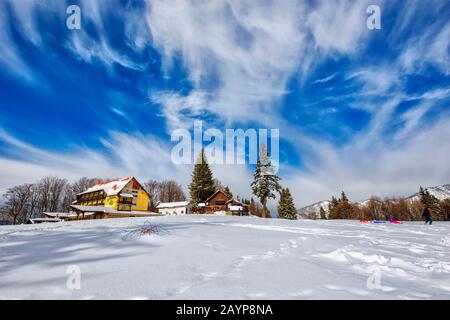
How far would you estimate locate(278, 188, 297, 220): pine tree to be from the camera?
207 ft

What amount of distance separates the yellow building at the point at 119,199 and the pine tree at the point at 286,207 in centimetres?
3597

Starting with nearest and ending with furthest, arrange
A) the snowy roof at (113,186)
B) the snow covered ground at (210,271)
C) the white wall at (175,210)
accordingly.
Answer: the snow covered ground at (210,271), the snowy roof at (113,186), the white wall at (175,210)

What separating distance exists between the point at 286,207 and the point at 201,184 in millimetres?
28578

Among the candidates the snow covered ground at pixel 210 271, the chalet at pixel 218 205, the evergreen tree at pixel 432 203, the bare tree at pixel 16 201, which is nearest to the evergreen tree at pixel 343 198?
the evergreen tree at pixel 432 203

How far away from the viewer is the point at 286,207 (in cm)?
6391

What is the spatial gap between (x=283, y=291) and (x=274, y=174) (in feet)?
124

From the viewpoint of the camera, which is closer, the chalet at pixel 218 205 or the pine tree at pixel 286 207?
the chalet at pixel 218 205

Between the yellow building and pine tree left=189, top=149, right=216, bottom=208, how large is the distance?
10.8 meters

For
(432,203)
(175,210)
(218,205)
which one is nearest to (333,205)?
(432,203)

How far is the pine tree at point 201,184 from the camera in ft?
158

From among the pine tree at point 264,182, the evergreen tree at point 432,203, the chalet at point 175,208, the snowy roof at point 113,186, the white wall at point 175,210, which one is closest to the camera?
the pine tree at point 264,182

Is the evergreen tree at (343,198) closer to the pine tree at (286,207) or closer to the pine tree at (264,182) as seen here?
the pine tree at (286,207)
